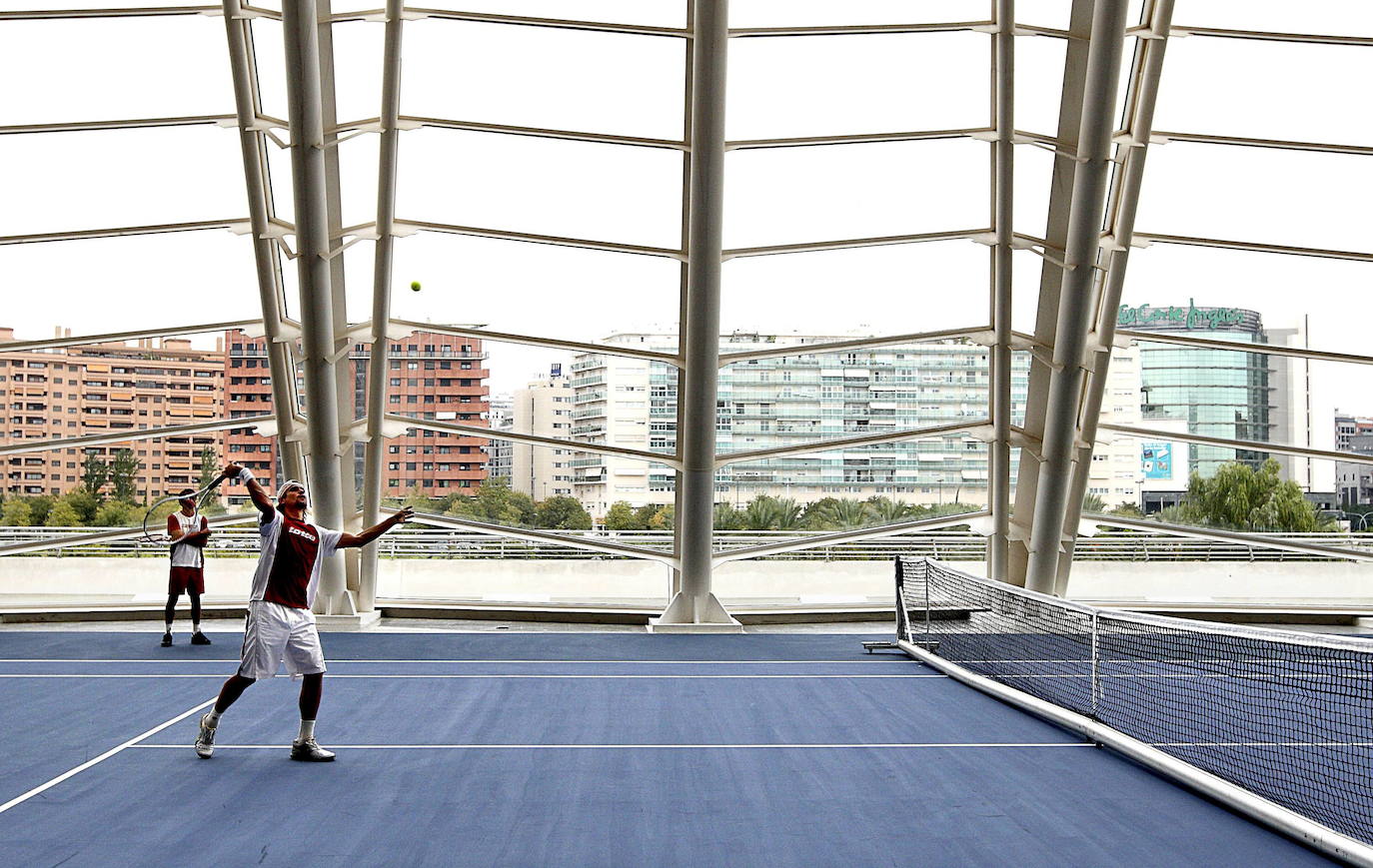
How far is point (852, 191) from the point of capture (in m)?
11.4

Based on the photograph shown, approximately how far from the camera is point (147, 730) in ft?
22.7

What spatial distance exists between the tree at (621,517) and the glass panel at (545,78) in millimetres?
3585

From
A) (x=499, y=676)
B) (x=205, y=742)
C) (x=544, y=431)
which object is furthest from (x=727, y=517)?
(x=205, y=742)

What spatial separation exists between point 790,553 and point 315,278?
213 inches

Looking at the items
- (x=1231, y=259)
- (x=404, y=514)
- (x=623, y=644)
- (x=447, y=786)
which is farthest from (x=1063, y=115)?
(x=447, y=786)

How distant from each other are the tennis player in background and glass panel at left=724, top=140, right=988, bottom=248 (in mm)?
5246

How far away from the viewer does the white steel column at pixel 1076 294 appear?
9820mm

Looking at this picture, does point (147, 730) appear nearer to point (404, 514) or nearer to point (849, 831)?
point (404, 514)

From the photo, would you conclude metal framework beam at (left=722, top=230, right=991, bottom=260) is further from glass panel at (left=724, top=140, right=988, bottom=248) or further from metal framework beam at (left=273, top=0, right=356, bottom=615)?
metal framework beam at (left=273, top=0, right=356, bottom=615)

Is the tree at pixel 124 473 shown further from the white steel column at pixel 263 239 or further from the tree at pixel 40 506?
the white steel column at pixel 263 239

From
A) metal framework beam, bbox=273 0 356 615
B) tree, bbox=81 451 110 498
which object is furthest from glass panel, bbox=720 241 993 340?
tree, bbox=81 451 110 498

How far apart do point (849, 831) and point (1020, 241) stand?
755cm

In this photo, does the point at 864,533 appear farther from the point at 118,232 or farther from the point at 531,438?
the point at 118,232

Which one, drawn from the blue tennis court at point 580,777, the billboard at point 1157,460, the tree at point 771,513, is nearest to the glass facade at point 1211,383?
the billboard at point 1157,460
